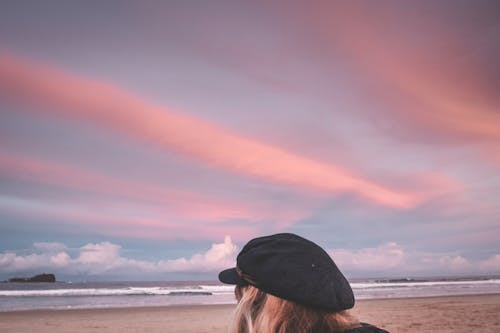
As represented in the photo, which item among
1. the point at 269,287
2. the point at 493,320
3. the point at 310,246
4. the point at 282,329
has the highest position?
the point at 310,246

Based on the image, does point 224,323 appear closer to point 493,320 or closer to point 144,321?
point 144,321

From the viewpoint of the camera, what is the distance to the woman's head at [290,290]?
150 centimetres

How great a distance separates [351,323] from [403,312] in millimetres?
17503

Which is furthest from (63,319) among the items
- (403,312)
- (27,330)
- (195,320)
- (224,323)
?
(403,312)

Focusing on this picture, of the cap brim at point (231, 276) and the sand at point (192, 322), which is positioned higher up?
the cap brim at point (231, 276)

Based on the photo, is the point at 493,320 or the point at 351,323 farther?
the point at 493,320

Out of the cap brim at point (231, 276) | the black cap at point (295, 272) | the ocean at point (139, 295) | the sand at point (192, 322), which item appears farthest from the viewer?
the ocean at point (139, 295)

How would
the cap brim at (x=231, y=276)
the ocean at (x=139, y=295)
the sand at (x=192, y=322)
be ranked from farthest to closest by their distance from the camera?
1. the ocean at (x=139, y=295)
2. the sand at (x=192, y=322)
3. the cap brim at (x=231, y=276)

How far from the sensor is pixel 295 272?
1505 millimetres

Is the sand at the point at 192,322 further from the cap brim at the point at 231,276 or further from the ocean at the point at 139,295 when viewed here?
the cap brim at the point at 231,276

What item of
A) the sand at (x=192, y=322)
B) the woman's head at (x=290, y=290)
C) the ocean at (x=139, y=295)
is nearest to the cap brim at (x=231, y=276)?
the woman's head at (x=290, y=290)

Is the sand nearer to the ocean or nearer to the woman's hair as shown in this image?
the ocean

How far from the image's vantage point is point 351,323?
162cm

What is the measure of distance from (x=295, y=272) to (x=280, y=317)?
18cm
